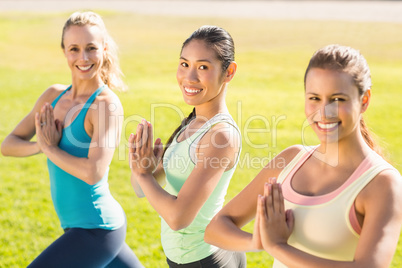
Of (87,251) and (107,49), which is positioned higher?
(107,49)

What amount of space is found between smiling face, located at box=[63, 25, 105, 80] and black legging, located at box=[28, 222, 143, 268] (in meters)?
0.98

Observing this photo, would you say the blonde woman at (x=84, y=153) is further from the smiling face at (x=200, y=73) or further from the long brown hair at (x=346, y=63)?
the long brown hair at (x=346, y=63)

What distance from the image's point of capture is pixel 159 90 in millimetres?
14477

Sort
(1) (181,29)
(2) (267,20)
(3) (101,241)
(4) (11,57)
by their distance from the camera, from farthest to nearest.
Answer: (2) (267,20)
(1) (181,29)
(4) (11,57)
(3) (101,241)

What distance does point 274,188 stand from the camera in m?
1.93

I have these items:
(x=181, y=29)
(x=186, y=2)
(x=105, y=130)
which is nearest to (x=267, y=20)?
(x=181, y=29)

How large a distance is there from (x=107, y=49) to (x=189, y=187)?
1493 millimetres

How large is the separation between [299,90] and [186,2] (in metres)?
35.8

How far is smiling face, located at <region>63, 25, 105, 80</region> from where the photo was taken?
3.30 meters

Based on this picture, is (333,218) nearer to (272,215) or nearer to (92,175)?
(272,215)

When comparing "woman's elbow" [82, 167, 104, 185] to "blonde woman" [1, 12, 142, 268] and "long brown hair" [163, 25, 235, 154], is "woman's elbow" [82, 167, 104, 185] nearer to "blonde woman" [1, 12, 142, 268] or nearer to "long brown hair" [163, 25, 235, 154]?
"blonde woman" [1, 12, 142, 268]

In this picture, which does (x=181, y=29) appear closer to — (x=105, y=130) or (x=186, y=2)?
(x=186, y=2)

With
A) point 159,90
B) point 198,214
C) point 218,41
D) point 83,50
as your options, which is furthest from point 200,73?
point 159,90

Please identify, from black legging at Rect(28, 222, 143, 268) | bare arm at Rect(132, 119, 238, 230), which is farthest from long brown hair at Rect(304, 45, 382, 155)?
black legging at Rect(28, 222, 143, 268)
